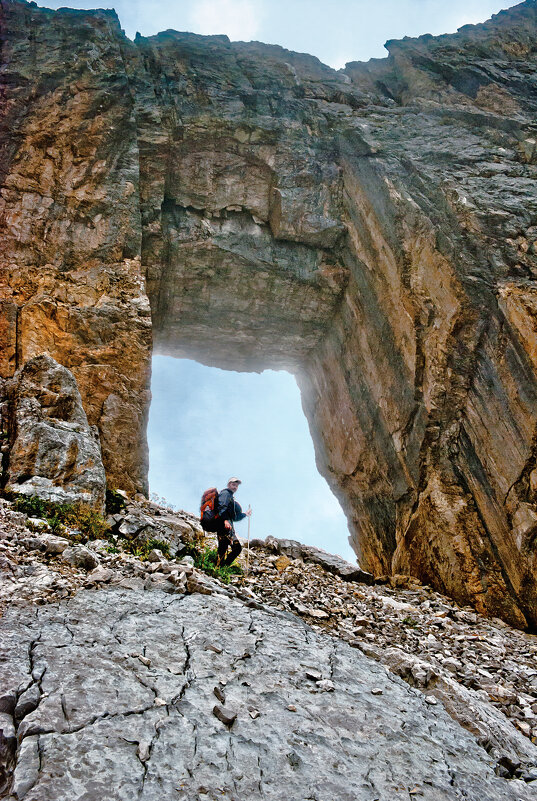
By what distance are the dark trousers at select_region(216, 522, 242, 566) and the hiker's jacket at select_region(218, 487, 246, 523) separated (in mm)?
200

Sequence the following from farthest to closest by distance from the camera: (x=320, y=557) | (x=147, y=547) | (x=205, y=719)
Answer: (x=320, y=557), (x=147, y=547), (x=205, y=719)

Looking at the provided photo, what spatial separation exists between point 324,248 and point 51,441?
11.7 meters

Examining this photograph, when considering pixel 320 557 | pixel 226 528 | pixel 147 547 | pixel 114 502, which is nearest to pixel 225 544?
pixel 226 528

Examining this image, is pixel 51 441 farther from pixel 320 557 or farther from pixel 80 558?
pixel 320 557

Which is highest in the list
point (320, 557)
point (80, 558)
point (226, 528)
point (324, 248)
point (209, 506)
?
point (324, 248)

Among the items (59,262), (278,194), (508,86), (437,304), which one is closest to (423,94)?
(508,86)

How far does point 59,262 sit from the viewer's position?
13.9 m

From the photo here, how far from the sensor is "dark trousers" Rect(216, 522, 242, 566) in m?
8.23

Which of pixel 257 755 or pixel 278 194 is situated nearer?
pixel 257 755

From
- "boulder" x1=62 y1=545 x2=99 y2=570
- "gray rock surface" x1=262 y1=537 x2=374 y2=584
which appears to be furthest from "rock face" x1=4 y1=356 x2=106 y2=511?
"gray rock surface" x1=262 y1=537 x2=374 y2=584

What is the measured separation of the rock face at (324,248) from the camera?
37.9ft

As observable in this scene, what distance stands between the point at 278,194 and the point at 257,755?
1634cm

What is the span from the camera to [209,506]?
27.8 ft

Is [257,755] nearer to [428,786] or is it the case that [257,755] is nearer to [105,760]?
[105,760]
